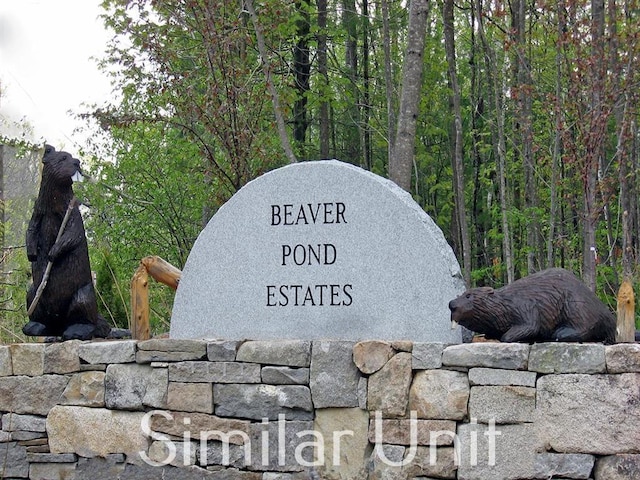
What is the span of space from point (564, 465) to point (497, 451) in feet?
1.07

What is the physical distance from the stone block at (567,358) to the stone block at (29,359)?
2991 mm

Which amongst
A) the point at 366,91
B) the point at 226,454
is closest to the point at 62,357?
the point at 226,454

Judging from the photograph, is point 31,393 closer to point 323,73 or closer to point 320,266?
point 320,266

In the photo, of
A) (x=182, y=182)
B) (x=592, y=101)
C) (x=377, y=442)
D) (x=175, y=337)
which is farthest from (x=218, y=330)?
(x=182, y=182)

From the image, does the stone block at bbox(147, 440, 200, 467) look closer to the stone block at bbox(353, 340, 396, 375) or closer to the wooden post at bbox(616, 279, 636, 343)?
the stone block at bbox(353, 340, 396, 375)

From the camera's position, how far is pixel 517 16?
1153cm

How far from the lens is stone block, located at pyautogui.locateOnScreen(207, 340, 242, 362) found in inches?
203

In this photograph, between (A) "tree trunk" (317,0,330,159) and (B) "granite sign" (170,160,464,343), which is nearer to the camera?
(B) "granite sign" (170,160,464,343)

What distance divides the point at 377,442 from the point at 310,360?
56 centimetres

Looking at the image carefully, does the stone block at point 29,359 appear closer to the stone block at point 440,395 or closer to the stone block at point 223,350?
the stone block at point 223,350

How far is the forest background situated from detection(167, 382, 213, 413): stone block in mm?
1964

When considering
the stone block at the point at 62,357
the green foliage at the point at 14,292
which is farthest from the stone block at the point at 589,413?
the green foliage at the point at 14,292

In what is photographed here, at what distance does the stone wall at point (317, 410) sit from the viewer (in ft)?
14.4

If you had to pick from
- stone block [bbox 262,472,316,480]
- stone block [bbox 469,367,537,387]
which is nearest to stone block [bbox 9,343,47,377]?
stone block [bbox 262,472,316,480]
